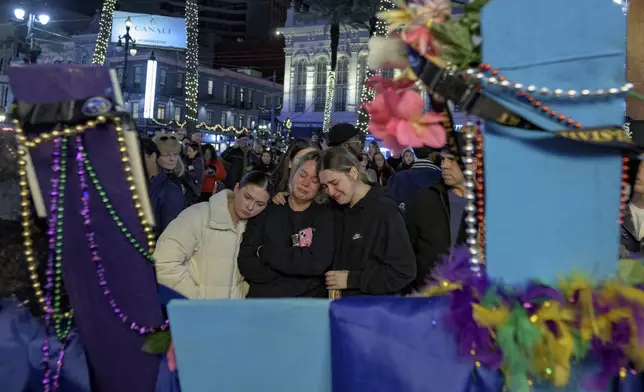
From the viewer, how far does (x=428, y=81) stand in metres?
1.67

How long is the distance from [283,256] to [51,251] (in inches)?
47.1

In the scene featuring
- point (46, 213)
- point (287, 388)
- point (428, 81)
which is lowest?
point (287, 388)

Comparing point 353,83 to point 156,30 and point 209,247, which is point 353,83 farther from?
point 209,247

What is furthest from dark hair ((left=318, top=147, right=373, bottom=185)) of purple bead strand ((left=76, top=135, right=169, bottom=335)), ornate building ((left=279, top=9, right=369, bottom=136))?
ornate building ((left=279, top=9, right=369, bottom=136))

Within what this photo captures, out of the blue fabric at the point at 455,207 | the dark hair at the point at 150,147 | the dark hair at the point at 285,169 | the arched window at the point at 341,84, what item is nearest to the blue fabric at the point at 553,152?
the blue fabric at the point at 455,207

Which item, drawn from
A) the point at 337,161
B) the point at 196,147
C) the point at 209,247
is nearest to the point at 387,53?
the point at 337,161

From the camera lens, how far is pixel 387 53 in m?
1.79

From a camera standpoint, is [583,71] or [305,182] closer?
[583,71]

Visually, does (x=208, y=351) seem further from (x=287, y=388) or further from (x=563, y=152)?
(x=563, y=152)

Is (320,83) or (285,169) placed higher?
(320,83)

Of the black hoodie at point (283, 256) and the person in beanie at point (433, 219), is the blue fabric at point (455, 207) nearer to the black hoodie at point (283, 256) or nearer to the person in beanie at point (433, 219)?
the person in beanie at point (433, 219)

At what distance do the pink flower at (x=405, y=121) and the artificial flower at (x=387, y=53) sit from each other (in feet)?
0.37

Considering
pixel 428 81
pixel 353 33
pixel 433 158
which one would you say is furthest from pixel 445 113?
pixel 353 33

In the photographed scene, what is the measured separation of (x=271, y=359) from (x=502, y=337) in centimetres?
68
